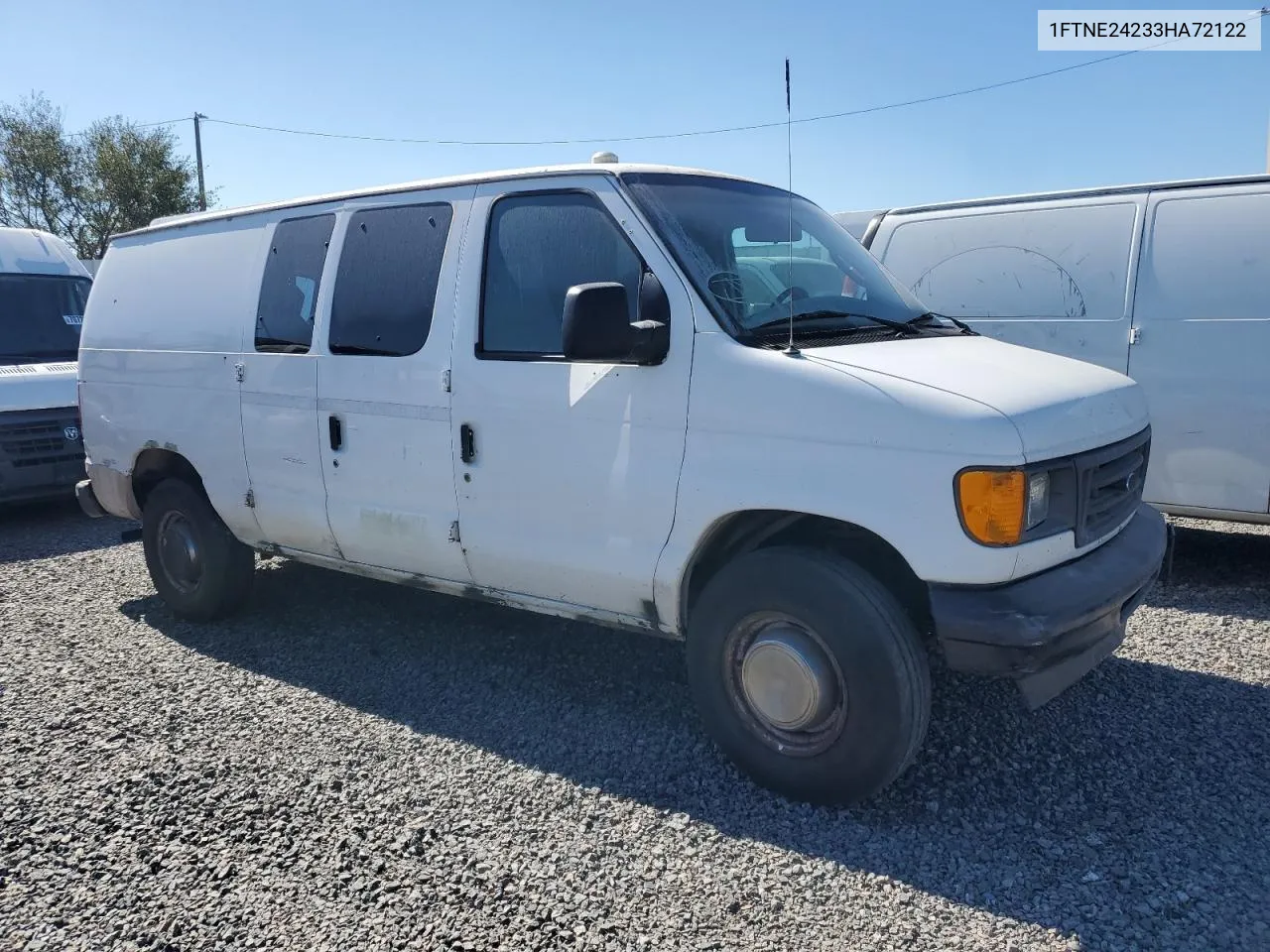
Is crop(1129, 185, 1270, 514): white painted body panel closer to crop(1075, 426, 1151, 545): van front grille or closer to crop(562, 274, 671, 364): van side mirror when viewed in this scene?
crop(1075, 426, 1151, 545): van front grille

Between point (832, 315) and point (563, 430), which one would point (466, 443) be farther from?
point (832, 315)

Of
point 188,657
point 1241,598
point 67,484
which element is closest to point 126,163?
point 67,484

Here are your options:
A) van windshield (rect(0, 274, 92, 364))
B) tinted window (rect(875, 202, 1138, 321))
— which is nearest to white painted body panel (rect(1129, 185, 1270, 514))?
tinted window (rect(875, 202, 1138, 321))

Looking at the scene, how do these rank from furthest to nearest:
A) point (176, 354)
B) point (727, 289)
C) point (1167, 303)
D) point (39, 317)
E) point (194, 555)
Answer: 1. point (39, 317)
2. point (1167, 303)
3. point (194, 555)
4. point (176, 354)
5. point (727, 289)

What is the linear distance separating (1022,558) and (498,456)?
195 centimetres

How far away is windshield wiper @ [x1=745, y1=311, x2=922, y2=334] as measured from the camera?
3290mm

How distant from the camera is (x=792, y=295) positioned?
3.44 m

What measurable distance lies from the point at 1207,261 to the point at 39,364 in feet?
29.8

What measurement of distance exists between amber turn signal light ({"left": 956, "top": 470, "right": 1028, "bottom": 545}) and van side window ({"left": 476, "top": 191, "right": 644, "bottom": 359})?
134 centimetres

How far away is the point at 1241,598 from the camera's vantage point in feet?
17.1

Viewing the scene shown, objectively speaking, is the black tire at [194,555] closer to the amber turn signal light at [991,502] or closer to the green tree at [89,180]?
the amber turn signal light at [991,502]

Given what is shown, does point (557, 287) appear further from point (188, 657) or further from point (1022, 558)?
point (188, 657)

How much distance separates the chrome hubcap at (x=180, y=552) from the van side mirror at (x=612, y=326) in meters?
3.04

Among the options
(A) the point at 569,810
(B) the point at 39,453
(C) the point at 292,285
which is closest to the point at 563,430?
(A) the point at 569,810
